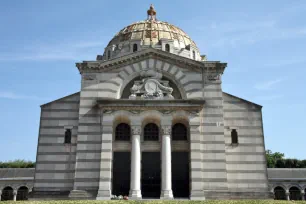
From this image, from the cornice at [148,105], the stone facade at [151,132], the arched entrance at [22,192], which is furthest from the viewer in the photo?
the arched entrance at [22,192]

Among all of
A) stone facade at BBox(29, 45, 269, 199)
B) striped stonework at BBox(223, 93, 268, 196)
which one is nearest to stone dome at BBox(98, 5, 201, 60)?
stone facade at BBox(29, 45, 269, 199)

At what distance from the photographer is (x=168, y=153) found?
26.3 metres

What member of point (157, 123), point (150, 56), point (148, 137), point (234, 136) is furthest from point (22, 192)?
point (234, 136)

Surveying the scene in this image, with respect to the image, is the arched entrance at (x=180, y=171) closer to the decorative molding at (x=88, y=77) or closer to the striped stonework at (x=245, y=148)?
the striped stonework at (x=245, y=148)

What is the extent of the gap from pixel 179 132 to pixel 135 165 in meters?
4.79

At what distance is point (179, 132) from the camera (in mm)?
28219

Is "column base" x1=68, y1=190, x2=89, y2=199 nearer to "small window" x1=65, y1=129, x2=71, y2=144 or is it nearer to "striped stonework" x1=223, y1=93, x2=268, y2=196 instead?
"small window" x1=65, y1=129, x2=71, y2=144

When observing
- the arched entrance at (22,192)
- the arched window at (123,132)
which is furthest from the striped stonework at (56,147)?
the arched entrance at (22,192)

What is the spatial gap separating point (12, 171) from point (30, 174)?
3384 mm

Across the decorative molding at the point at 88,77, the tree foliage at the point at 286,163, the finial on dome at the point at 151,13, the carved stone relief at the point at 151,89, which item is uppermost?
the finial on dome at the point at 151,13

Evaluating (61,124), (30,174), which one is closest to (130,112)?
(61,124)

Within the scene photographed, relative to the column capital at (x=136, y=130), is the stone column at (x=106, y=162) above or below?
below

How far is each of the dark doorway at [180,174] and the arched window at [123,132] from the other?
4.10 meters

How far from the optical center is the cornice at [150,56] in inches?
1143
